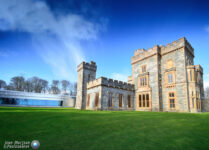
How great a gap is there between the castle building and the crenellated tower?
1.56 metres

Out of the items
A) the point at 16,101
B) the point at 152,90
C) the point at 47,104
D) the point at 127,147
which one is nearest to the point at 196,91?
the point at 152,90

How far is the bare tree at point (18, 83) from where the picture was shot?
46.6 metres

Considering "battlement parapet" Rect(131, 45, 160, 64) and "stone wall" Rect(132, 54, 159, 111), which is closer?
"stone wall" Rect(132, 54, 159, 111)

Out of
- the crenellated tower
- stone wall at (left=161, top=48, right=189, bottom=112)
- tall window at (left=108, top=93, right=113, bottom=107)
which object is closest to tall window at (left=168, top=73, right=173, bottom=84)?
stone wall at (left=161, top=48, right=189, bottom=112)

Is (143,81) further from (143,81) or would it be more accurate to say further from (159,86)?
(159,86)

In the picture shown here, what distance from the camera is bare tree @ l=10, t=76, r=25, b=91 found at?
46638 millimetres

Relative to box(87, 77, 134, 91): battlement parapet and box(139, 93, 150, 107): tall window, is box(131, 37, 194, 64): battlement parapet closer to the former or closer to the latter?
box(87, 77, 134, 91): battlement parapet

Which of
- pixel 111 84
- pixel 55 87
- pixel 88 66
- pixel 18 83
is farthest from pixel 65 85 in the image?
pixel 111 84

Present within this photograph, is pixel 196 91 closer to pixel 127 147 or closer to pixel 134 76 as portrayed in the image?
pixel 134 76

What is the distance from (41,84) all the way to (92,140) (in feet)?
179

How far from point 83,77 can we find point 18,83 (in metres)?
37.5

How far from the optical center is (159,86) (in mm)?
18297

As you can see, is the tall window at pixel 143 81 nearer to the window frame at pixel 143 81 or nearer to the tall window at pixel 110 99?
the window frame at pixel 143 81

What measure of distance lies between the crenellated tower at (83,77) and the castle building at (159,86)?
5.13 ft
